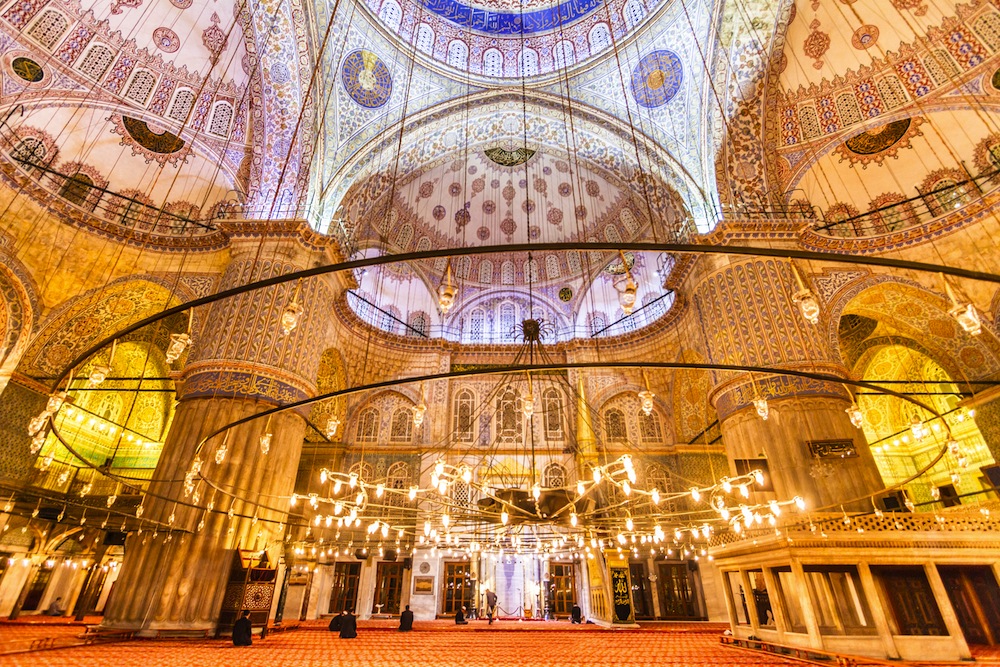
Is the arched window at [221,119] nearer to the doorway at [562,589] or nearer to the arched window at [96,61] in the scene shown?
the arched window at [96,61]

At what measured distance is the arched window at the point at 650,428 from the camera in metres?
14.8

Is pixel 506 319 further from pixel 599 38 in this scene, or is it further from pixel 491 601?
pixel 599 38

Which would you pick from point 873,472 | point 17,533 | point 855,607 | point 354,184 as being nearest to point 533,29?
point 354,184

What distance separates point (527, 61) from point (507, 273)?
702 cm

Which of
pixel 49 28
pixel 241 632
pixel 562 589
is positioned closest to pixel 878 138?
pixel 562 589

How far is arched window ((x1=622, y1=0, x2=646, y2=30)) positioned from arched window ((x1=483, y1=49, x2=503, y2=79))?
353 centimetres

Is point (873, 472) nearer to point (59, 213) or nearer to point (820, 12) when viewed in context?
point (820, 12)

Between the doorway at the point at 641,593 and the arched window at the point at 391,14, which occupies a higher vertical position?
the arched window at the point at 391,14

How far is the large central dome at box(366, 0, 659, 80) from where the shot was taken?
13.1 meters

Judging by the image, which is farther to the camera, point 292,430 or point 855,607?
point 292,430

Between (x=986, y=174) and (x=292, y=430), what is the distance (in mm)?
15386

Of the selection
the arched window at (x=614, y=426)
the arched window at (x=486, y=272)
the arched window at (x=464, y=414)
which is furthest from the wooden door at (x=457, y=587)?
the arched window at (x=486, y=272)

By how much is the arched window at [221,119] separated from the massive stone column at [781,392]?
39.2 feet

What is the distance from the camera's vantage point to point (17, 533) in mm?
11953
